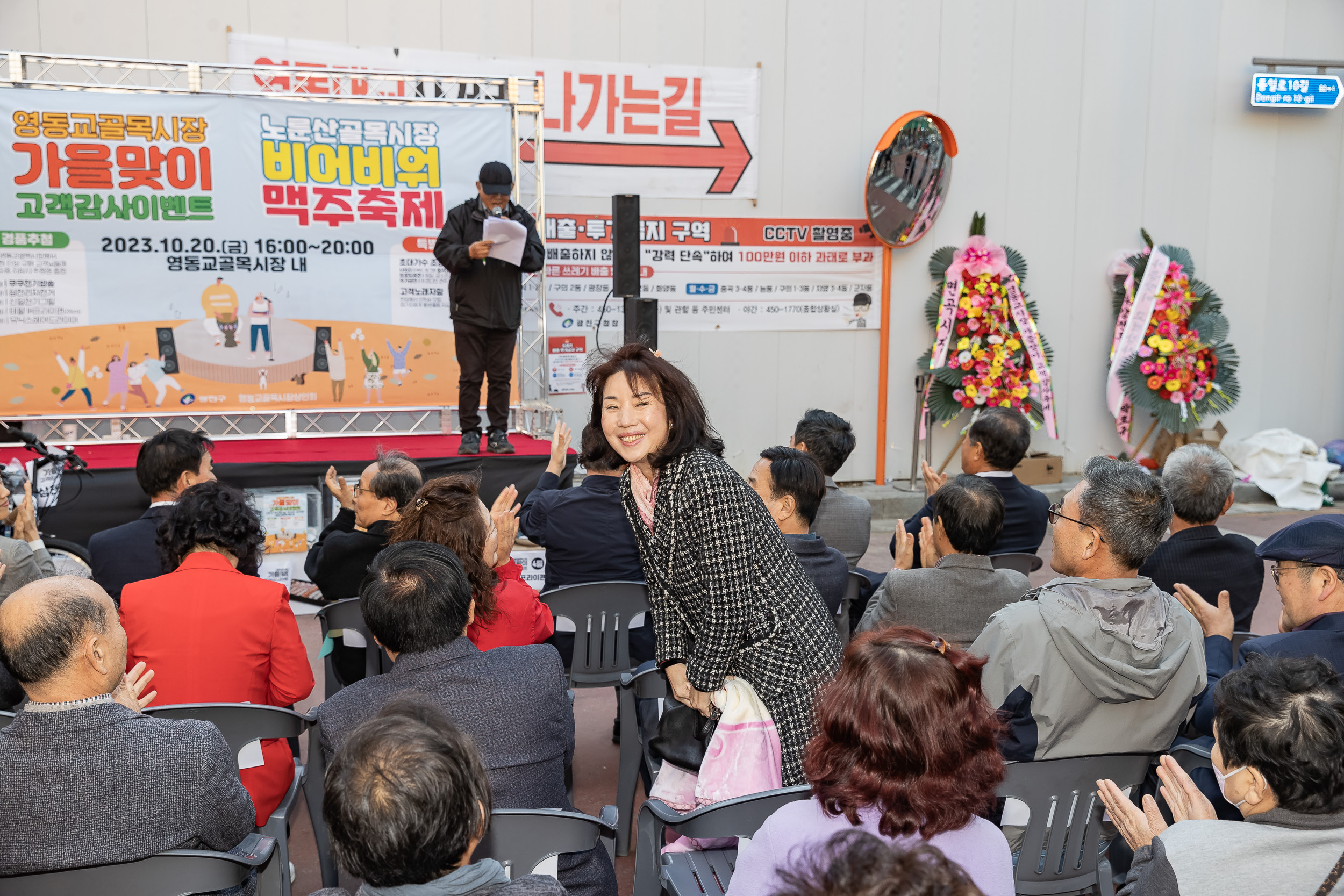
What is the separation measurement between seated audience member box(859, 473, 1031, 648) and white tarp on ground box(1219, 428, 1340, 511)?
5.94m

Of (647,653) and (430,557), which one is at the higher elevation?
(430,557)

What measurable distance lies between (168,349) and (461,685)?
4.20 meters

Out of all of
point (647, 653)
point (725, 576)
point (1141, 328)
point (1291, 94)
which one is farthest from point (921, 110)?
point (725, 576)

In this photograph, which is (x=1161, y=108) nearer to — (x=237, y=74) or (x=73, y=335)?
(x=237, y=74)

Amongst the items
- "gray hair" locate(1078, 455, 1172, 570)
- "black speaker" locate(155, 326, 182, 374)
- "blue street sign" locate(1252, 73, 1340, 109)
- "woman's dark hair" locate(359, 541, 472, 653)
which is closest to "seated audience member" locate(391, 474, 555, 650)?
"woman's dark hair" locate(359, 541, 472, 653)

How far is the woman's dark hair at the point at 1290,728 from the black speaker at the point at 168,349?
514 centimetres

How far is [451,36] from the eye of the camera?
19.5 feet

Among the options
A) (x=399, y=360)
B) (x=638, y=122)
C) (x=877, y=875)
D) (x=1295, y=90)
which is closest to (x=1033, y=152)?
(x=1295, y=90)

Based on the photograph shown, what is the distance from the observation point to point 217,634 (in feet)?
7.50

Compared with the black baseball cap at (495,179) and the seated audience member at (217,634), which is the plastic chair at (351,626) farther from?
the black baseball cap at (495,179)

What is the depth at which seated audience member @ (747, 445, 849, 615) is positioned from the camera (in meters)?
2.72

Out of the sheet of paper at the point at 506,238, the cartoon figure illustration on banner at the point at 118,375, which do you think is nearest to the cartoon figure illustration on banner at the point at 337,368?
the cartoon figure illustration on banner at the point at 118,375

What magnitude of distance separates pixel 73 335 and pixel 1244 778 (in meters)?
5.40

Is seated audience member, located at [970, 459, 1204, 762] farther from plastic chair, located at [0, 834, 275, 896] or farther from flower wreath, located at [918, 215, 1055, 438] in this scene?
flower wreath, located at [918, 215, 1055, 438]
